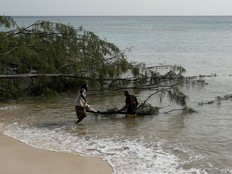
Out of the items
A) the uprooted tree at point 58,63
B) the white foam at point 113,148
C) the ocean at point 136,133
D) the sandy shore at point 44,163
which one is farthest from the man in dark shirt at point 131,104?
the sandy shore at point 44,163

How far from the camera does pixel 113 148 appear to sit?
10.9 m

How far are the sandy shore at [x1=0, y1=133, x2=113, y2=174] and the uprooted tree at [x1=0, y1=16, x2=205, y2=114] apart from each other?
6.57m

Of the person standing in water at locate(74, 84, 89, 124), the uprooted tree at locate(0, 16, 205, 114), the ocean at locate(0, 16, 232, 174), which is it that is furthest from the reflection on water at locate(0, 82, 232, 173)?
the uprooted tree at locate(0, 16, 205, 114)

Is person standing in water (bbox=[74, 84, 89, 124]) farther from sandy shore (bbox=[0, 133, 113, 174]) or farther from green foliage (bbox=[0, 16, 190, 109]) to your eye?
green foliage (bbox=[0, 16, 190, 109])

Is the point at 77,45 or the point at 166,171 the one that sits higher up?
the point at 77,45

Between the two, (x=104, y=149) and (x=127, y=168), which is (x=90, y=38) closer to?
(x=104, y=149)

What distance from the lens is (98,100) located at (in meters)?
18.3

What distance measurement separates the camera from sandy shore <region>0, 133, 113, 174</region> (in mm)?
8906

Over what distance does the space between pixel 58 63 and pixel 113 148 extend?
8.43 m

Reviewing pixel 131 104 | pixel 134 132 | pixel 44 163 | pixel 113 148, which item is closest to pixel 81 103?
pixel 131 104

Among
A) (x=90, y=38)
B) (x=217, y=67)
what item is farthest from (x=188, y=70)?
(x=90, y=38)

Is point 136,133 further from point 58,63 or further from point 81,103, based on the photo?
point 58,63

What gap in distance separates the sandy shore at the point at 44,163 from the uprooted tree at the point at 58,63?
259 inches

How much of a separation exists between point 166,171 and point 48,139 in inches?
163
